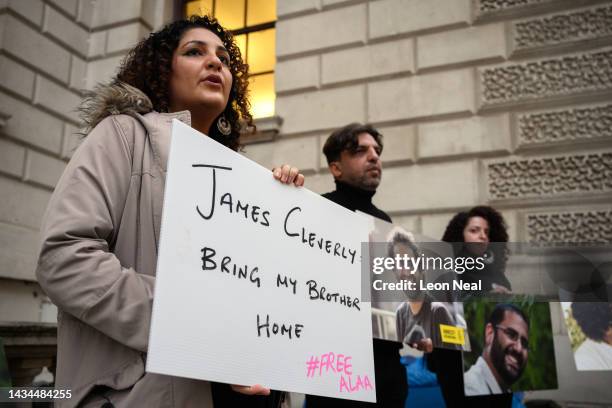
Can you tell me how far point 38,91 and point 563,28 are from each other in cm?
595

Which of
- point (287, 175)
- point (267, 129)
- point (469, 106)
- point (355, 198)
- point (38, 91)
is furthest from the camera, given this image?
point (38, 91)

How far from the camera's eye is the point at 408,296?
2.24m

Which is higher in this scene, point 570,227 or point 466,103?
point 466,103

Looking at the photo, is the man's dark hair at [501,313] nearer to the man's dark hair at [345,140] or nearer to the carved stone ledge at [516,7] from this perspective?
the man's dark hair at [345,140]

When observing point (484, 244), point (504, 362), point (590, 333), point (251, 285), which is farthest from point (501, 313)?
point (251, 285)

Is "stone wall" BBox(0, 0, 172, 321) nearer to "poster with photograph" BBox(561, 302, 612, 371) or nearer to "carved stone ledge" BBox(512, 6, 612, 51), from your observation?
"carved stone ledge" BBox(512, 6, 612, 51)

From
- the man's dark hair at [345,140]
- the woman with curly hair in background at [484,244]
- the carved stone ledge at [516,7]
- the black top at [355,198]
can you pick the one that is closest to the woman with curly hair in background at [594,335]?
the woman with curly hair in background at [484,244]

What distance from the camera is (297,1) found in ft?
20.3

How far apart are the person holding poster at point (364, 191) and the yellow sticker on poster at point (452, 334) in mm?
239

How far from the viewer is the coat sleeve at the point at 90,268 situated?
1.13 meters

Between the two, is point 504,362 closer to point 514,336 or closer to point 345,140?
point 514,336

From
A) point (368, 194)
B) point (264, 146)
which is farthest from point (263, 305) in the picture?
point (264, 146)

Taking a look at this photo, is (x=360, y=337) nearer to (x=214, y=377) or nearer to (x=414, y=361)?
(x=214, y=377)

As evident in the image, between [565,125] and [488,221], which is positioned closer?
[488,221]
